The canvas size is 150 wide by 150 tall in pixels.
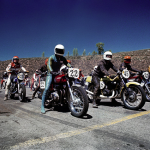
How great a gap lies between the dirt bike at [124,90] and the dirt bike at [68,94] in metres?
1.86

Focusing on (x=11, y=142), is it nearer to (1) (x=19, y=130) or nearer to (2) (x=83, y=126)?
(1) (x=19, y=130)

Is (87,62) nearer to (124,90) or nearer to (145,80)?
(145,80)

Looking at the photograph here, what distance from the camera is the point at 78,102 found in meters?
4.31

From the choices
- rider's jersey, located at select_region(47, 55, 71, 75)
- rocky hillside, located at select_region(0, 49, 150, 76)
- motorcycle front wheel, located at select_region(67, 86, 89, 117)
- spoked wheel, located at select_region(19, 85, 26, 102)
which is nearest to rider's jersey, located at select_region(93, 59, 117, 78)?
rider's jersey, located at select_region(47, 55, 71, 75)

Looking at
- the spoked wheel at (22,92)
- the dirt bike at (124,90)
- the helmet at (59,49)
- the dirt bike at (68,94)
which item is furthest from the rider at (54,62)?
the spoked wheel at (22,92)

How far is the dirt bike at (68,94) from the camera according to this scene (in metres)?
4.24

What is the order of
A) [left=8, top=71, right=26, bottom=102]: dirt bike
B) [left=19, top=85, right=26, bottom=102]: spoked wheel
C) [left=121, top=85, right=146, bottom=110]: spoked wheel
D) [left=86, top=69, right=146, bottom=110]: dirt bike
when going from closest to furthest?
[left=121, top=85, right=146, bottom=110]: spoked wheel
[left=86, top=69, right=146, bottom=110]: dirt bike
[left=19, top=85, right=26, bottom=102]: spoked wheel
[left=8, top=71, right=26, bottom=102]: dirt bike

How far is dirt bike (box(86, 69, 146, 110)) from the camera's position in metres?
5.25

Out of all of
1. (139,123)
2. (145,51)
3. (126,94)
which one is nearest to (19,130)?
(139,123)

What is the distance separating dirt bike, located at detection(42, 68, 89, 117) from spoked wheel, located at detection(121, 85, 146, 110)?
2.05 meters

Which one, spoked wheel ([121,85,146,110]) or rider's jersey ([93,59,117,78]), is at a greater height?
rider's jersey ([93,59,117,78])

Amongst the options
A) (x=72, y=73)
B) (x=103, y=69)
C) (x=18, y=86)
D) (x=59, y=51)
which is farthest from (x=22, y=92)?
(x=103, y=69)

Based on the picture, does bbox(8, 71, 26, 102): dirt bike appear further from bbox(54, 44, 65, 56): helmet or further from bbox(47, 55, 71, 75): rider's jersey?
bbox(54, 44, 65, 56): helmet

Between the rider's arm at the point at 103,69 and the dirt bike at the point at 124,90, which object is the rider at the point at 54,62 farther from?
the dirt bike at the point at 124,90
